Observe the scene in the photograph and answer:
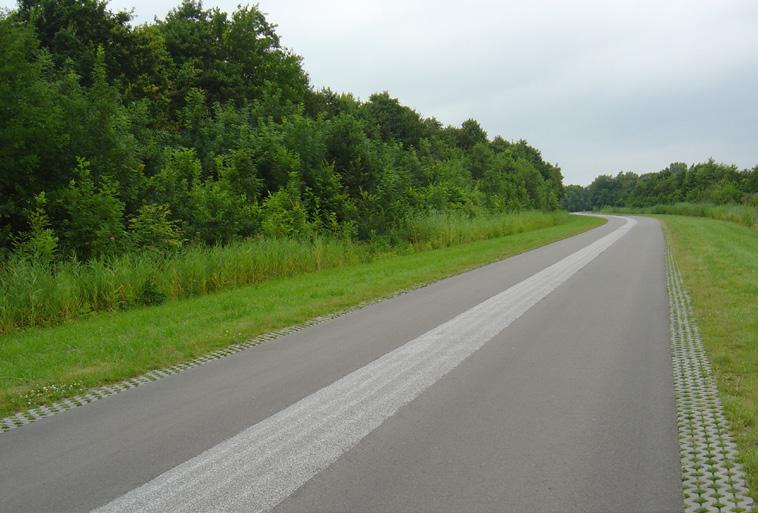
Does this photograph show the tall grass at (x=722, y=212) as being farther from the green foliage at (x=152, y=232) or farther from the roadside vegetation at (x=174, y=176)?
the green foliage at (x=152, y=232)

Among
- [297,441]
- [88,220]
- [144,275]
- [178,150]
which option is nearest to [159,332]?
[144,275]

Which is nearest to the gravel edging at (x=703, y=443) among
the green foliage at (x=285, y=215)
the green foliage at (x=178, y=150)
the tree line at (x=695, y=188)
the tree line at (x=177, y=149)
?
the green foliage at (x=178, y=150)

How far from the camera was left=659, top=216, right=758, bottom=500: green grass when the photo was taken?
458cm

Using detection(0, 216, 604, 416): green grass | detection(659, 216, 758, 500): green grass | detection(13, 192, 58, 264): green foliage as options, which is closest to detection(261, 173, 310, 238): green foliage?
detection(0, 216, 604, 416): green grass

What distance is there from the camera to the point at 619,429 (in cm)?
450

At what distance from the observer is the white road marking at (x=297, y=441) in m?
3.49

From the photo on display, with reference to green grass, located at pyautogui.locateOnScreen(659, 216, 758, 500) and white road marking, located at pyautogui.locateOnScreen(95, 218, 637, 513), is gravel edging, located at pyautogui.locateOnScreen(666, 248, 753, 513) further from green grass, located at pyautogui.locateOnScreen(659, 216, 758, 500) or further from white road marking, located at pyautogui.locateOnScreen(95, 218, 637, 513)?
white road marking, located at pyautogui.locateOnScreen(95, 218, 637, 513)

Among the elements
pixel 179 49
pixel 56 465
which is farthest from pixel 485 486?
pixel 179 49

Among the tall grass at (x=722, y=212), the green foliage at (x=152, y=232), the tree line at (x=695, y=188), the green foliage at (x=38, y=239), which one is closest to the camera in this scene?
the green foliage at (x=38, y=239)

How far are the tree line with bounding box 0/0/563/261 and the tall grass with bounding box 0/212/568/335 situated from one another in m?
0.91

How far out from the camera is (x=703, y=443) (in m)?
4.29

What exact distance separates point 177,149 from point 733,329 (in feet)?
64.5

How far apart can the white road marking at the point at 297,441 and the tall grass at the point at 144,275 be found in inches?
265

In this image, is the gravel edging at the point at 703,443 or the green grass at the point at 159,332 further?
the green grass at the point at 159,332
